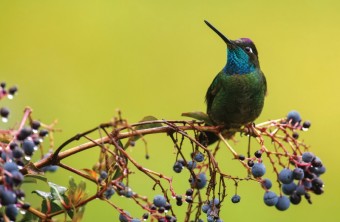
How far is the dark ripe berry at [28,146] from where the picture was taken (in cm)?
144

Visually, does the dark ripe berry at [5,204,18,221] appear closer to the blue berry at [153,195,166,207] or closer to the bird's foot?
the blue berry at [153,195,166,207]

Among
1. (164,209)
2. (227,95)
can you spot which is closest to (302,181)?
(164,209)

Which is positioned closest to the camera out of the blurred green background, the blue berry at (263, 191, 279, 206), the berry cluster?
the berry cluster

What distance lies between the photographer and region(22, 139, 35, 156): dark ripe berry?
1.44m

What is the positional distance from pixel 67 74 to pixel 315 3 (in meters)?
2.50

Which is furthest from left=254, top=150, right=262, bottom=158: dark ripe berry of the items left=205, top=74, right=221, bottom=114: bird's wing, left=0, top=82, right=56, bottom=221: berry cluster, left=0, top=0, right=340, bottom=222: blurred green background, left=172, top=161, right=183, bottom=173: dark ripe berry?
left=0, top=0, right=340, bottom=222: blurred green background

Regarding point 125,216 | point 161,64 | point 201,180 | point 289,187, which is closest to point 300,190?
point 289,187

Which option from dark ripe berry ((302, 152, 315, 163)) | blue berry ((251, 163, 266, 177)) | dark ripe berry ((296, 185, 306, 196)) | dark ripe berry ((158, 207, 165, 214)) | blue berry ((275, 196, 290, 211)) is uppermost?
dark ripe berry ((302, 152, 315, 163))

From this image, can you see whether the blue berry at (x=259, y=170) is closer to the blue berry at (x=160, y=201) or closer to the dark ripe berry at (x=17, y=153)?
the blue berry at (x=160, y=201)

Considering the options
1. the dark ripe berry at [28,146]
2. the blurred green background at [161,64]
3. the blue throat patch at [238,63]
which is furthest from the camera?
the blurred green background at [161,64]

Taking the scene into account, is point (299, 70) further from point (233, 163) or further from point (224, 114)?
point (224, 114)

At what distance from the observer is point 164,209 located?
1.56 metres

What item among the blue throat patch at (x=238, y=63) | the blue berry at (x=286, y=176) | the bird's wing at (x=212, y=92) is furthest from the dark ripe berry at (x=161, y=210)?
the blue throat patch at (x=238, y=63)

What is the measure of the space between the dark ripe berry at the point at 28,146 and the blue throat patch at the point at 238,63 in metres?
1.18
